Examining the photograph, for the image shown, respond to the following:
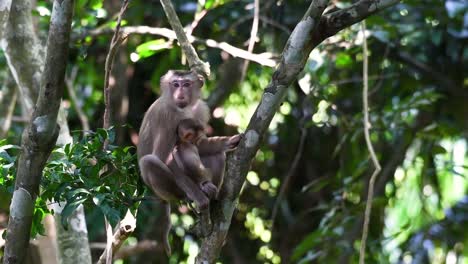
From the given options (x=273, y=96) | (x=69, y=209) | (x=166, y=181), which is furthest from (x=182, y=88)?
(x=69, y=209)

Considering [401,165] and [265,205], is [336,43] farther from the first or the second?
[265,205]

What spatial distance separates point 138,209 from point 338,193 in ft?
10.4

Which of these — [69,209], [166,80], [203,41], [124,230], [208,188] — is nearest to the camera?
[69,209]

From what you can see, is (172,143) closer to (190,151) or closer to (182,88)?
(190,151)

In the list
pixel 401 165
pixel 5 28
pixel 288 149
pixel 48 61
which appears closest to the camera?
pixel 48 61

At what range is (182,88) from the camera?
568cm

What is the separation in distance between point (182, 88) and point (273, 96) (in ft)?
5.98

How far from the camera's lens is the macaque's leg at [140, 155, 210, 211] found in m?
5.10

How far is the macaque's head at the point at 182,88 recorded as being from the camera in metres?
5.63

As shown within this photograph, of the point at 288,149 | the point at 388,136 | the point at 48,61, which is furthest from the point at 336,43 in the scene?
the point at 48,61

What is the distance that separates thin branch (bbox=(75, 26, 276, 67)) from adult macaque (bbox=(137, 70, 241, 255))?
0.33m

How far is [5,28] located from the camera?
18.2ft

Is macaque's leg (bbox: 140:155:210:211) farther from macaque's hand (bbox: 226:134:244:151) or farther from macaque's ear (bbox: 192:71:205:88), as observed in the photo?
macaque's ear (bbox: 192:71:205:88)

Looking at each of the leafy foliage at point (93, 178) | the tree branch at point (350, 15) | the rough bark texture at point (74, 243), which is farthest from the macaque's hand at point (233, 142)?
the tree branch at point (350, 15)
